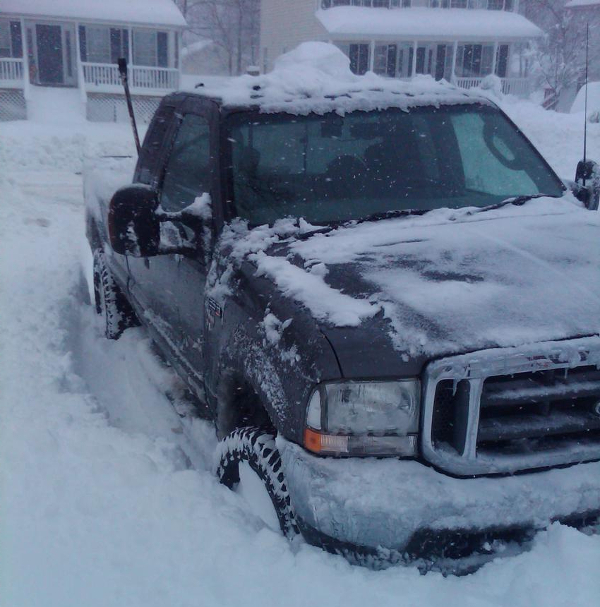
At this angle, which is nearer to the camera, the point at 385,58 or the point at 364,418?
the point at 364,418

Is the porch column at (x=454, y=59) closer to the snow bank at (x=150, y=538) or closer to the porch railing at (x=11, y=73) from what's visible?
the porch railing at (x=11, y=73)

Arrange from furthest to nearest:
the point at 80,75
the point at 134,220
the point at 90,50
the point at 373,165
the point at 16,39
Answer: the point at 90,50 → the point at 16,39 → the point at 80,75 → the point at 373,165 → the point at 134,220

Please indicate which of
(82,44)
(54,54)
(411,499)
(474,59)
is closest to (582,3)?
(474,59)

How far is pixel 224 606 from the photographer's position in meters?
2.34

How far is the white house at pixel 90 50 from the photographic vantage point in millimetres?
27788

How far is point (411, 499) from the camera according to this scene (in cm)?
232

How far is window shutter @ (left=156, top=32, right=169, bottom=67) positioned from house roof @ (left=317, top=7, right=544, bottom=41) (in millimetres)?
6387

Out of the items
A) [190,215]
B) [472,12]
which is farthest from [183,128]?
[472,12]

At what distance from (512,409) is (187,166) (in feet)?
7.85

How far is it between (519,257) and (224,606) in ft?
5.69

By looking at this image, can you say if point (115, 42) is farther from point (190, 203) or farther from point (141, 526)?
point (141, 526)

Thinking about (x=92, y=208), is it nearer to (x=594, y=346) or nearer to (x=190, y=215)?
(x=190, y=215)

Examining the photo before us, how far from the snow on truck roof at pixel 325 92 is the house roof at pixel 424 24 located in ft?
87.1

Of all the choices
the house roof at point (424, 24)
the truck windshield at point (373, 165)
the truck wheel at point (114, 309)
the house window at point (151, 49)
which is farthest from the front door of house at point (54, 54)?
the truck windshield at point (373, 165)
